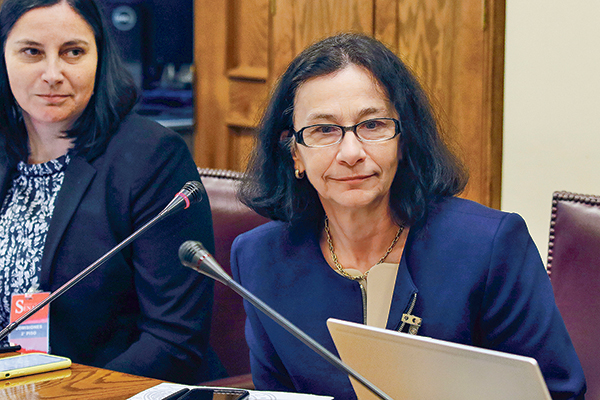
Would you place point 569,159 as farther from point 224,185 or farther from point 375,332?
point 375,332

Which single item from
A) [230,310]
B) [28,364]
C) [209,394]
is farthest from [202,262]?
[230,310]

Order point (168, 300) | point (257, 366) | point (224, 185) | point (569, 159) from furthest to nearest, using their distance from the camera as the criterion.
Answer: point (569, 159) < point (224, 185) < point (168, 300) < point (257, 366)

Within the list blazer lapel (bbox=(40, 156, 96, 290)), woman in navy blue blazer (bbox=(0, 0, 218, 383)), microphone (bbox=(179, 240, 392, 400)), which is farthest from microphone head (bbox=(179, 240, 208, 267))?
blazer lapel (bbox=(40, 156, 96, 290))

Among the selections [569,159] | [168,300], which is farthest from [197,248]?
[569,159]

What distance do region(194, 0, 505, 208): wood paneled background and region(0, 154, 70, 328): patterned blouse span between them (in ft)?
1.59

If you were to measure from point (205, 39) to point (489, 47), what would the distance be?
145 centimetres

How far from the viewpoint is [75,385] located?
1140mm

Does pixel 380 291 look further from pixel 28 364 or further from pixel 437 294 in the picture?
pixel 28 364

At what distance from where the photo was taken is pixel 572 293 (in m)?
1.34

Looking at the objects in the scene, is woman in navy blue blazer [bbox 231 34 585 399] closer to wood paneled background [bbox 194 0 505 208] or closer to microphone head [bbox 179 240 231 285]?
wood paneled background [bbox 194 0 505 208]

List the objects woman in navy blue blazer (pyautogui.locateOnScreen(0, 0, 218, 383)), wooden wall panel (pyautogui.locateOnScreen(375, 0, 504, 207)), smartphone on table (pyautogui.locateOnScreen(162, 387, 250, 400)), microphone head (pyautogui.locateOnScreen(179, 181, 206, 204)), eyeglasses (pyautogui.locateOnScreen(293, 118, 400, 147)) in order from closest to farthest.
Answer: smartphone on table (pyautogui.locateOnScreen(162, 387, 250, 400))
microphone head (pyautogui.locateOnScreen(179, 181, 206, 204))
eyeglasses (pyautogui.locateOnScreen(293, 118, 400, 147))
woman in navy blue blazer (pyautogui.locateOnScreen(0, 0, 218, 383))
wooden wall panel (pyautogui.locateOnScreen(375, 0, 504, 207))

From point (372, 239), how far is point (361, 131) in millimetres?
226

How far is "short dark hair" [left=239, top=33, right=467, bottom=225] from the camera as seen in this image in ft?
4.21

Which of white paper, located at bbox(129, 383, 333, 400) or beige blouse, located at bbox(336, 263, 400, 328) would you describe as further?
beige blouse, located at bbox(336, 263, 400, 328)
